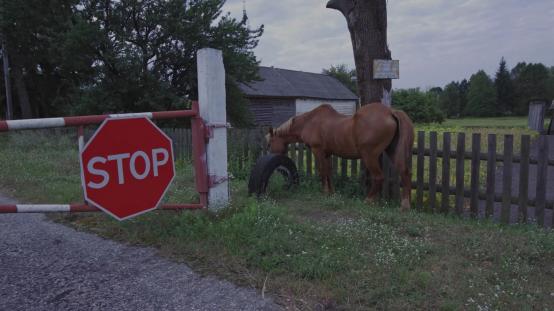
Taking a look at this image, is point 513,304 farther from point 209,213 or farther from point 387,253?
point 209,213

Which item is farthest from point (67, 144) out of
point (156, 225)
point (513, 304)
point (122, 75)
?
point (513, 304)

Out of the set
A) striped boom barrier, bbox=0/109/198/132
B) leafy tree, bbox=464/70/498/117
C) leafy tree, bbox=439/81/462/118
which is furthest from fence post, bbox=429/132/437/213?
leafy tree, bbox=439/81/462/118

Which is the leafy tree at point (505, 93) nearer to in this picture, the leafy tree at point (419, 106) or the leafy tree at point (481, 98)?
the leafy tree at point (481, 98)

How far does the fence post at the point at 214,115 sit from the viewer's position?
407cm

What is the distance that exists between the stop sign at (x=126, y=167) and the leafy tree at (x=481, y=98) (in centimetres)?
6941

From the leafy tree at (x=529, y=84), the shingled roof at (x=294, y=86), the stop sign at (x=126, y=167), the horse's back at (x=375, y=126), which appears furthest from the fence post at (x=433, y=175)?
the leafy tree at (x=529, y=84)

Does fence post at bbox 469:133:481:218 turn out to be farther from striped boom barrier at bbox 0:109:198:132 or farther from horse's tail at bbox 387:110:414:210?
striped boom barrier at bbox 0:109:198:132

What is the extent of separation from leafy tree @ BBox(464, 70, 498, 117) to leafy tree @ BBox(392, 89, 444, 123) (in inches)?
1020

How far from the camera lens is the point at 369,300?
8.57ft

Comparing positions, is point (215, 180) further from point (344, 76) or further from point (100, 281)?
point (344, 76)

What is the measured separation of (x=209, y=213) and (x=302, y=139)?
2839 mm

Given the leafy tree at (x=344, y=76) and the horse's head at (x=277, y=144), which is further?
the leafy tree at (x=344, y=76)

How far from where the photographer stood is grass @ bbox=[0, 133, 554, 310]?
2.68 metres

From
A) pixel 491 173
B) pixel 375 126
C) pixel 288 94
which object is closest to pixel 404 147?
pixel 375 126
